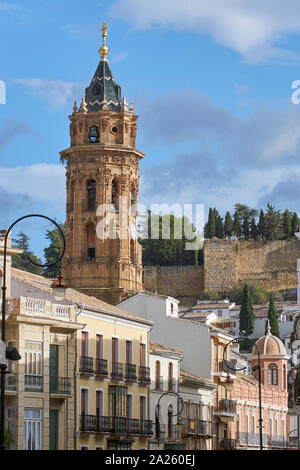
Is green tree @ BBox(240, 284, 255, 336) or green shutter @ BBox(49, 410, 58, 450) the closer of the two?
green shutter @ BBox(49, 410, 58, 450)

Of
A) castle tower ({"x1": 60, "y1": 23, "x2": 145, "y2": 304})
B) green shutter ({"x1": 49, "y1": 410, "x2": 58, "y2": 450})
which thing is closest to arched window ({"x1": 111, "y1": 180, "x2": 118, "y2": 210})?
castle tower ({"x1": 60, "y1": 23, "x2": 145, "y2": 304})

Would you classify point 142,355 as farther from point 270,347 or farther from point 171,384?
point 270,347

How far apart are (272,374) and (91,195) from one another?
88.1ft

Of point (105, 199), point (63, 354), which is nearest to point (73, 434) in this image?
point (63, 354)

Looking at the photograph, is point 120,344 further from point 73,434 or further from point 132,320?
point 73,434

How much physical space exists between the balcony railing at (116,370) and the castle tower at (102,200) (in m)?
54.0

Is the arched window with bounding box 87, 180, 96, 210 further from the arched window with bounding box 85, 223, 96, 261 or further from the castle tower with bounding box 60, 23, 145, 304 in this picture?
the arched window with bounding box 85, 223, 96, 261

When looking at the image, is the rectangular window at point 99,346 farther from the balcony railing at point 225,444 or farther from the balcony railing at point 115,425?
the balcony railing at point 225,444

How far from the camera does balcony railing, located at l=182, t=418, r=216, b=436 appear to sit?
85438mm

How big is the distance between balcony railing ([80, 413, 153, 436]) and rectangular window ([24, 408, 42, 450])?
16.5ft

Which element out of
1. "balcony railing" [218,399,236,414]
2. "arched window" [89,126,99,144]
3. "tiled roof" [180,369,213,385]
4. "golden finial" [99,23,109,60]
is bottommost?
"balcony railing" [218,399,236,414]

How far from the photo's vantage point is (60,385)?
222 feet

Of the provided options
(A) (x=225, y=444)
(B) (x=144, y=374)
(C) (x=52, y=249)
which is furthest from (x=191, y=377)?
(C) (x=52, y=249)

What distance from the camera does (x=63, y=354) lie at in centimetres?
6906
